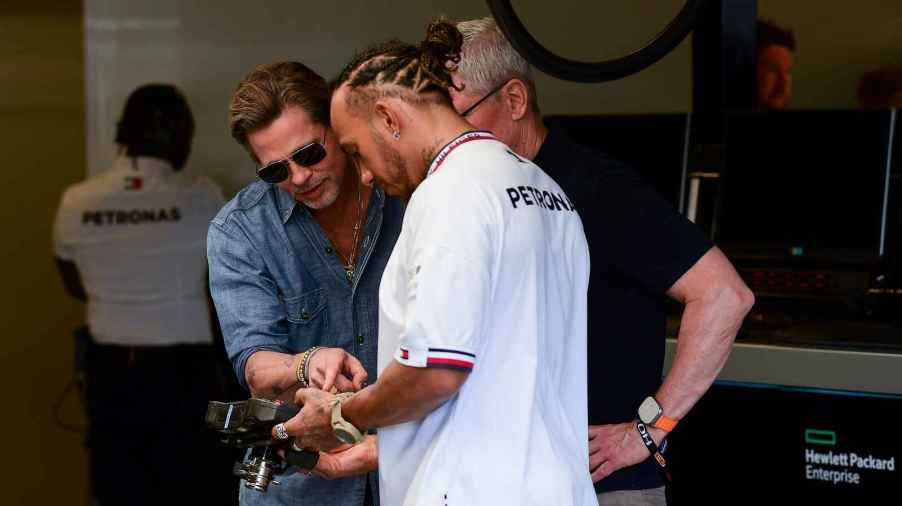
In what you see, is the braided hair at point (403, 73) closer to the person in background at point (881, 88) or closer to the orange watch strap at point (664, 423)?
the orange watch strap at point (664, 423)

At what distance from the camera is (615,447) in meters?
1.91

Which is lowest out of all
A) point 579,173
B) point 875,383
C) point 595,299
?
point 875,383

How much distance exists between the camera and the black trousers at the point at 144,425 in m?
3.99

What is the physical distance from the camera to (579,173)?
191 centimetres

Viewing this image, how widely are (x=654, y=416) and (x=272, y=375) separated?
0.61 m

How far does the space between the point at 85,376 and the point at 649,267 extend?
277 centimetres

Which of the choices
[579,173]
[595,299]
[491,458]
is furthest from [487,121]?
[491,458]

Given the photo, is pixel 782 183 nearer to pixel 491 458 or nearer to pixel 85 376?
pixel 491 458

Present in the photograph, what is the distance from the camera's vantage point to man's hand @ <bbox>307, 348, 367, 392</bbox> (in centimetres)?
182

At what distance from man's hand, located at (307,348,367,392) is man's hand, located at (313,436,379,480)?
12 cm

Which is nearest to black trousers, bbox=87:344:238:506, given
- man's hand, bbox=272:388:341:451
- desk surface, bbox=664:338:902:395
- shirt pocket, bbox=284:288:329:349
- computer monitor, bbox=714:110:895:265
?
computer monitor, bbox=714:110:895:265

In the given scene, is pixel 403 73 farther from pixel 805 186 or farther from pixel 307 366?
pixel 805 186

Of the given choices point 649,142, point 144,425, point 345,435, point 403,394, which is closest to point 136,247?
point 144,425

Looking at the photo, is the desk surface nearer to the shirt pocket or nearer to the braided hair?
the shirt pocket
